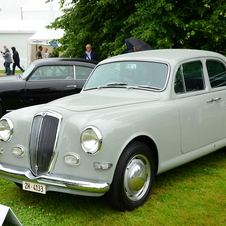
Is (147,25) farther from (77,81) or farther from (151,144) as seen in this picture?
(151,144)

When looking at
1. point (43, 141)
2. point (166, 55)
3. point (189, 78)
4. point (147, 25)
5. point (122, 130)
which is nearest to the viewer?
point (122, 130)

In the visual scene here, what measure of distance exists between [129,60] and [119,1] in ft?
22.4

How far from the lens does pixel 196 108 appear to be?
4965mm

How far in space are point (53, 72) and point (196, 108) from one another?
4.97 metres

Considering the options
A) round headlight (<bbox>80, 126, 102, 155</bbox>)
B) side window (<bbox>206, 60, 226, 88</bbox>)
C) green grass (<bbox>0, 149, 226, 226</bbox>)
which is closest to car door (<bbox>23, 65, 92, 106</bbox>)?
green grass (<bbox>0, 149, 226, 226</bbox>)

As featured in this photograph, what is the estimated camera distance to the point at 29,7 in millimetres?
30188

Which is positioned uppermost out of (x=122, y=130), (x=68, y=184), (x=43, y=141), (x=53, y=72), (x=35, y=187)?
(x=53, y=72)

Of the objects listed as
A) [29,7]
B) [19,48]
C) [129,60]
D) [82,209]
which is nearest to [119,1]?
[129,60]

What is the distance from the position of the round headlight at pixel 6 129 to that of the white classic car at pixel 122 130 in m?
0.01

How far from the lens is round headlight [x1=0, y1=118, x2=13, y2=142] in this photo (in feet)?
14.1

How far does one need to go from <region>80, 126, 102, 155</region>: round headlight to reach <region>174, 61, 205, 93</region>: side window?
1.57 meters

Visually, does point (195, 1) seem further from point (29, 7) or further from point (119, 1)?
point (29, 7)

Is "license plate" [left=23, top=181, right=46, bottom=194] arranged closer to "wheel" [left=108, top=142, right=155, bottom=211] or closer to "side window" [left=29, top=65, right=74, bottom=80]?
"wheel" [left=108, top=142, right=155, bottom=211]

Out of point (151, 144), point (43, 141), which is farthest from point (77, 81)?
point (43, 141)
